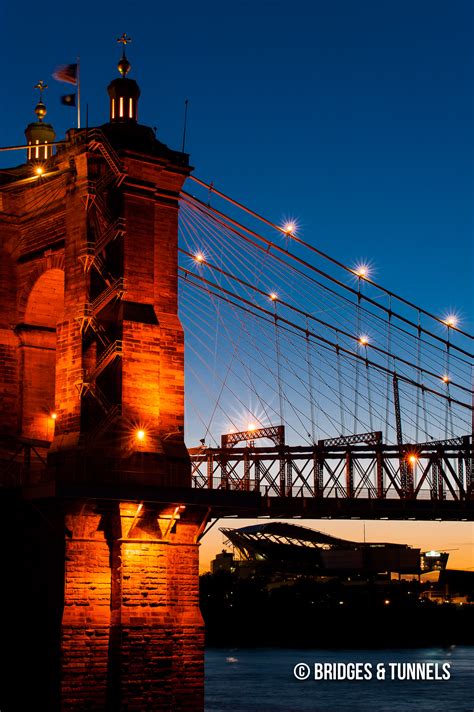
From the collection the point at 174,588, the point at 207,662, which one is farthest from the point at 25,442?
the point at 207,662

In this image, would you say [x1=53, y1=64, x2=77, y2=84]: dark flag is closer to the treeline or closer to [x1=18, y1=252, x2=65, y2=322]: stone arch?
[x1=18, y1=252, x2=65, y2=322]: stone arch

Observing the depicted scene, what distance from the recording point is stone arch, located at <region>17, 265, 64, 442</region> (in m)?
45.2

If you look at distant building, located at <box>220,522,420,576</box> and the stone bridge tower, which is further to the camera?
distant building, located at <box>220,522,420,576</box>

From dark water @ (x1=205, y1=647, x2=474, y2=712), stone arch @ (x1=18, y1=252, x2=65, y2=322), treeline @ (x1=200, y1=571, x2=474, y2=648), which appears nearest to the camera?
stone arch @ (x1=18, y1=252, x2=65, y2=322)

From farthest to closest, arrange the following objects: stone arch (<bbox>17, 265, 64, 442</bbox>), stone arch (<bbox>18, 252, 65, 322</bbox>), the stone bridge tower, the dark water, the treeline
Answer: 1. the treeline
2. the dark water
3. stone arch (<bbox>17, 265, 64, 442</bbox>)
4. stone arch (<bbox>18, 252, 65, 322</bbox>)
5. the stone bridge tower

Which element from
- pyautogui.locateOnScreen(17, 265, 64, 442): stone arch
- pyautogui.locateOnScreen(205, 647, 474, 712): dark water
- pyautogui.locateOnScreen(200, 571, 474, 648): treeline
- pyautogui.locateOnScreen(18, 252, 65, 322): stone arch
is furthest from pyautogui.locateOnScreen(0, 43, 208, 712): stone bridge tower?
pyautogui.locateOnScreen(200, 571, 474, 648): treeline

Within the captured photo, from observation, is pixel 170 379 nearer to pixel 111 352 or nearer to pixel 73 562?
pixel 111 352

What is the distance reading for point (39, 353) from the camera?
45.6 m

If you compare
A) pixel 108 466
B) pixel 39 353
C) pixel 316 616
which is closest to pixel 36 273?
pixel 39 353

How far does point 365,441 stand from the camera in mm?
81375

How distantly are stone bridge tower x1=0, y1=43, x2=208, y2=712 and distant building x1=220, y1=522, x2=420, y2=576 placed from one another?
13221 centimetres

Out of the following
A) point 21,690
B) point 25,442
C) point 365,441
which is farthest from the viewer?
point 365,441

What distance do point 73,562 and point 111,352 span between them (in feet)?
21.8

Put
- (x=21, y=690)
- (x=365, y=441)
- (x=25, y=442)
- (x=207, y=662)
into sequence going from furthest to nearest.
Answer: (x=207, y=662) → (x=365, y=441) → (x=25, y=442) → (x=21, y=690)
